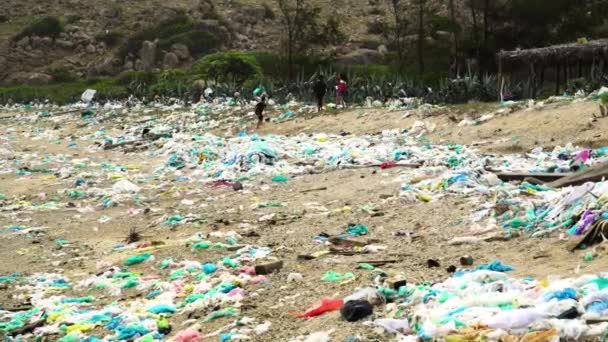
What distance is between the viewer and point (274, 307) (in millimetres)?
4004

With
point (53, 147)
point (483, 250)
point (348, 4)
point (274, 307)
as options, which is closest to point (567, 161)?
point (483, 250)

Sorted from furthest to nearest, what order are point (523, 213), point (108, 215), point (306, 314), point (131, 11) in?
point (131, 11)
point (108, 215)
point (523, 213)
point (306, 314)

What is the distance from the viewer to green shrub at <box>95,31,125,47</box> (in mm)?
41344

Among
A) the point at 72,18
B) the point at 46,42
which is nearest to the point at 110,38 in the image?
the point at 46,42

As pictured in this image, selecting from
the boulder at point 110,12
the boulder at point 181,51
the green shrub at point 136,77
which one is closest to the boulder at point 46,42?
the boulder at point 110,12

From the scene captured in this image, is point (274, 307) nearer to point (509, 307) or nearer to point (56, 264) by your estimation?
point (509, 307)

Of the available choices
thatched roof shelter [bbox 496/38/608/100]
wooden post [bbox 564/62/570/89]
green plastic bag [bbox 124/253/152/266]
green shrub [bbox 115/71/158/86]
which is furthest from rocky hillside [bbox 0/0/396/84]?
green plastic bag [bbox 124/253/152/266]

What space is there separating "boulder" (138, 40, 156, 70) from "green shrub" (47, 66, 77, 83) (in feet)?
11.3

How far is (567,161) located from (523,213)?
9.26 ft

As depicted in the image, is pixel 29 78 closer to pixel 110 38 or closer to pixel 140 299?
pixel 110 38

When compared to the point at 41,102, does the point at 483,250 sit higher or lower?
higher

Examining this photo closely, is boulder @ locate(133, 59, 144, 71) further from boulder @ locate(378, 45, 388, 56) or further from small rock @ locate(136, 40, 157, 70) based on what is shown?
boulder @ locate(378, 45, 388, 56)

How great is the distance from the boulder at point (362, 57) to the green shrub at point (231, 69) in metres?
8.51

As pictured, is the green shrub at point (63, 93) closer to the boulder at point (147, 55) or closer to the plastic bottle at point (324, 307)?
the boulder at point (147, 55)
